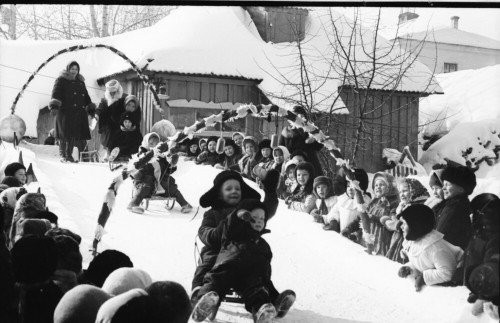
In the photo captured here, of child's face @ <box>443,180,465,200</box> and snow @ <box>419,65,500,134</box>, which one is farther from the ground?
snow @ <box>419,65,500,134</box>

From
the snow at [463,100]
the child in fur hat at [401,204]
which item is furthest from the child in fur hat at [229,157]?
the snow at [463,100]

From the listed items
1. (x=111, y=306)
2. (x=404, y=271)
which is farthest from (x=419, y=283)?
(x=111, y=306)

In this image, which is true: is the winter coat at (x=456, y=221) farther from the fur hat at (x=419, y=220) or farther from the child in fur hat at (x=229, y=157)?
the child in fur hat at (x=229, y=157)

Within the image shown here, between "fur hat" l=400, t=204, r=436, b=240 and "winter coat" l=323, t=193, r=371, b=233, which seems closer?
"fur hat" l=400, t=204, r=436, b=240

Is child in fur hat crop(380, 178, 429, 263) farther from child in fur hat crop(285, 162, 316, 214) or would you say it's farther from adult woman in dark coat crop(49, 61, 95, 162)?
adult woman in dark coat crop(49, 61, 95, 162)

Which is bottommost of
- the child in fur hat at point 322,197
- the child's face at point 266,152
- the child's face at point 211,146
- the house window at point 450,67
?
the child in fur hat at point 322,197

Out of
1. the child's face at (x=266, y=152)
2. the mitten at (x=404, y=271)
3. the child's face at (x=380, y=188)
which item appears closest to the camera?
the mitten at (x=404, y=271)

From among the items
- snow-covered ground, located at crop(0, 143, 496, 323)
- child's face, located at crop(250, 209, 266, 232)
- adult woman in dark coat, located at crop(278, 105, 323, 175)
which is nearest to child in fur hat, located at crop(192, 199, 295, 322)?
child's face, located at crop(250, 209, 266, 232)

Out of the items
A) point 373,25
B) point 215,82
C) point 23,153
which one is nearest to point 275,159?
point 215,82
